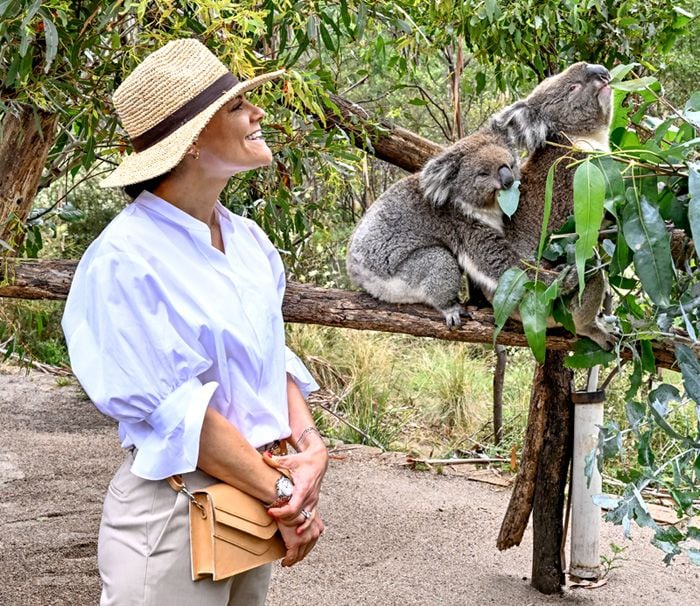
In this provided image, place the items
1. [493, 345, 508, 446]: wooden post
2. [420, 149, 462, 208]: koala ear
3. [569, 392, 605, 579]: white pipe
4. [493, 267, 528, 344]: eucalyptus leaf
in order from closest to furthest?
[493, 267, 528, 344]: eucalyptus leaf, [420, 149, 462, 208]: koala ear, [569, 392, 605, 579]: white pipe, [493, 345, 508, 446]: wooden post

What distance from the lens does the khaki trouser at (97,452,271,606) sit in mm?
1587

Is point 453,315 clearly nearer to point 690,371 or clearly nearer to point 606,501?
point 606,501

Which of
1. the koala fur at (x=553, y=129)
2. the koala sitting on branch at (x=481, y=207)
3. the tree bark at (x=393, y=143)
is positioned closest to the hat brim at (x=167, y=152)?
the koala sitting on branch at (x=481, y=207)

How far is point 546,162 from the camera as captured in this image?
3.32 meters

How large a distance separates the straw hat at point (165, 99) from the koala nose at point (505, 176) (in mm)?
1564

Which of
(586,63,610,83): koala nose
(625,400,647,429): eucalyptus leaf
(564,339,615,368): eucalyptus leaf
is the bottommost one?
(564,339,615,368): eucalyptus leaf

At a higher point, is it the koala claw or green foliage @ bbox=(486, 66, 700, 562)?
green foliage @ bbox=(486, 66, 700, 562)

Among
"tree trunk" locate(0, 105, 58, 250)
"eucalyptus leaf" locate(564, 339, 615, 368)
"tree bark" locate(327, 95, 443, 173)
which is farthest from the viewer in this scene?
"tree bark" locate(327, 95, 443, 173)

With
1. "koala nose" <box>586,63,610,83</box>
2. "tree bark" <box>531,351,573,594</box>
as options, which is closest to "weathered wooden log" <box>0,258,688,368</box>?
"tree bark" <box>531,351,573,594</box>

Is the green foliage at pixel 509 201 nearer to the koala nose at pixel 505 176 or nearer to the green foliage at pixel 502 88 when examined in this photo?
the green foliage at pixel 502 88

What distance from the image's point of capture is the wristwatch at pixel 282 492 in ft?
5.40

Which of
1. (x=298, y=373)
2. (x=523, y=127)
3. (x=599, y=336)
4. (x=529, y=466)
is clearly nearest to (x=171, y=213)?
(x=298, y=373)

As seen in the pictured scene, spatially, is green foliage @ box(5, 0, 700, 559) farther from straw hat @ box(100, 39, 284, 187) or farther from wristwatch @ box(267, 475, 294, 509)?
wristwatch @ box(267, 475, 294, 509)

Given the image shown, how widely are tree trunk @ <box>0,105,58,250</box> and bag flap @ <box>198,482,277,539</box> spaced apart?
166 centimetres
